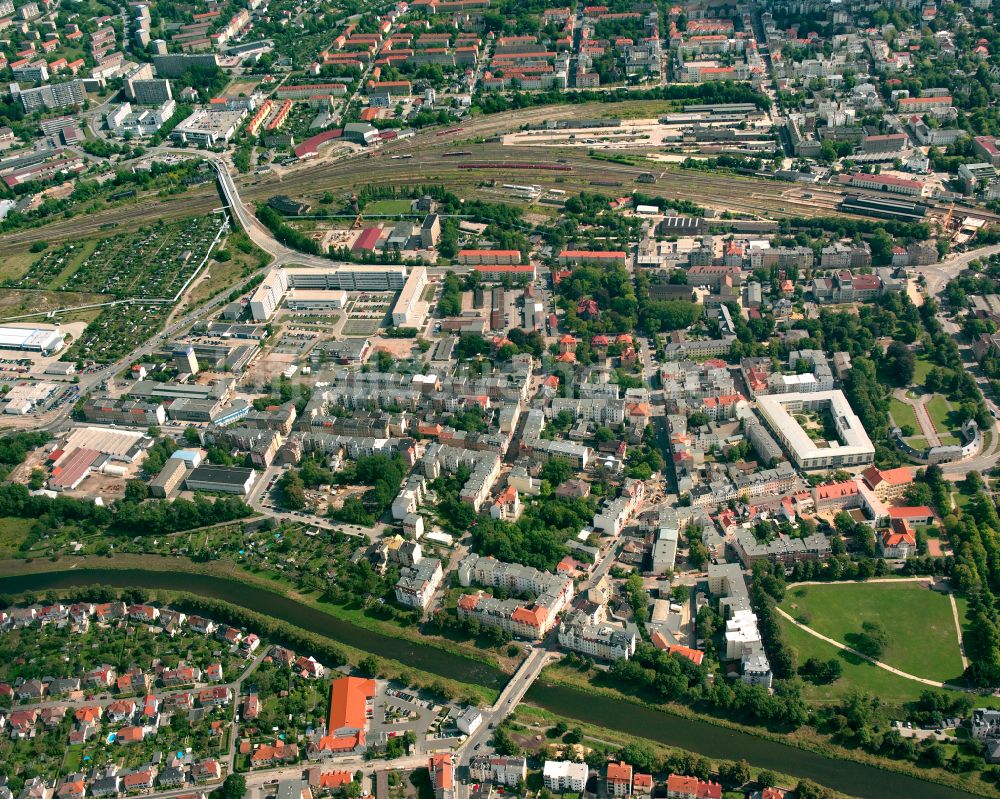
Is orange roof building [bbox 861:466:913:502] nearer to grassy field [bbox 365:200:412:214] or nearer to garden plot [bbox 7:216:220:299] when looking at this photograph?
grassy field [bbox 365:200:412:214]

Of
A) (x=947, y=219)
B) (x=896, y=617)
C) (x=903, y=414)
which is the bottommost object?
(x=896, y=617)

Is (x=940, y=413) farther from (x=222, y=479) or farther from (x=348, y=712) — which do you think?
(x=222, y=479)

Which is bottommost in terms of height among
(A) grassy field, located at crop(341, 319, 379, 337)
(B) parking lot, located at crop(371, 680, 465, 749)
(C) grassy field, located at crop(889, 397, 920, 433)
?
(B) parking lot, located at crop(371, 680, 465, 749)

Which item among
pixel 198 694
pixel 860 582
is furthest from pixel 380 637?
pixel 860 582

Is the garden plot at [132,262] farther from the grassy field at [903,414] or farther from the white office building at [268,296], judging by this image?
the grassy field at [903,414]

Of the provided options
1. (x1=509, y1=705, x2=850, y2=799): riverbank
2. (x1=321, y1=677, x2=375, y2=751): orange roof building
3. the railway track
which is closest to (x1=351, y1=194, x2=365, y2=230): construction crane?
the railway track

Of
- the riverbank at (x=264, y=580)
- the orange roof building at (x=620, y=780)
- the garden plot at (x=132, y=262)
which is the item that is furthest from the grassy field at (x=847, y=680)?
the garden plot at (x=132, y=262)

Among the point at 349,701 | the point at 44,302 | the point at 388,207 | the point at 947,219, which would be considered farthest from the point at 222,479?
the point at 947,219
